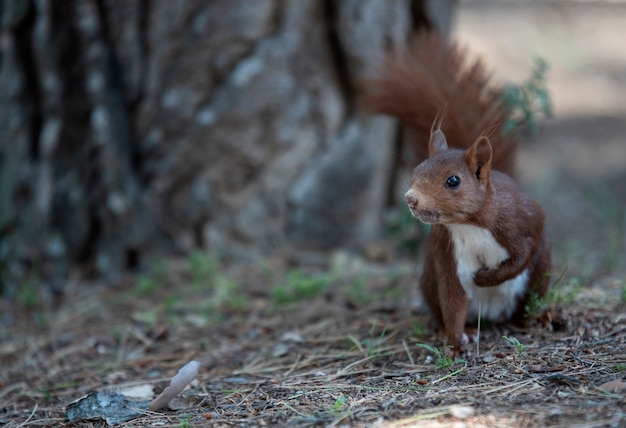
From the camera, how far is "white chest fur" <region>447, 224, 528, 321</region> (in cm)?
229

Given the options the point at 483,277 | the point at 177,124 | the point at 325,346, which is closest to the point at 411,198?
the point at 483,277

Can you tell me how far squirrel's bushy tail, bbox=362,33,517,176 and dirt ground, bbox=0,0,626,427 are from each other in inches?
22.6

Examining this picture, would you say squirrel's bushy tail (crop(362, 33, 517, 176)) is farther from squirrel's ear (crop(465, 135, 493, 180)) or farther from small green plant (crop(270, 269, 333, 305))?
small green plant (crop(270, 269, 333, 305))

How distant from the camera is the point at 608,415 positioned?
1.79 metres

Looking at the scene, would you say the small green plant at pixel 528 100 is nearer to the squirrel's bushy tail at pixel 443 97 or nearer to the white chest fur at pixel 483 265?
the squirrel's bushy tail at pixel 443 97

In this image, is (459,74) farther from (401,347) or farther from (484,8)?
(484,8)

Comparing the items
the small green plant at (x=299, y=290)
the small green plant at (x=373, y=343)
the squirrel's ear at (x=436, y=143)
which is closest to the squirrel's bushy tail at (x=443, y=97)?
the squirrel's ear at (x=436, y=143)

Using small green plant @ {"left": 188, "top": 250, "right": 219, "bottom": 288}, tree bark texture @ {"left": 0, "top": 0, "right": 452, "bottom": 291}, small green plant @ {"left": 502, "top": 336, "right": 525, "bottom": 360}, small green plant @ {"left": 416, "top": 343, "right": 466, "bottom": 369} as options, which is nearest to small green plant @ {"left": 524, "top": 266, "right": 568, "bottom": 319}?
small green plant @ {"left": 502, "top": 336, "right": 525, "bottom": 360}

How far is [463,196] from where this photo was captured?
2219 mm

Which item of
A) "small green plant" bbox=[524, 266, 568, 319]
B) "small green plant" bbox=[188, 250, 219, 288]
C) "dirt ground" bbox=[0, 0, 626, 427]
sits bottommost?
"dirt ground" bbox=[0, 0, 626, 427]

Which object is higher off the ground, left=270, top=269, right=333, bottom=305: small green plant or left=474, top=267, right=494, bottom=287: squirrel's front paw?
left=474, top=267, right=494, bottom=287: squirrel's front paw

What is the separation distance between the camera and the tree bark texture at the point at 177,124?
12.1ft

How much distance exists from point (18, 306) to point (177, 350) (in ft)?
3.91

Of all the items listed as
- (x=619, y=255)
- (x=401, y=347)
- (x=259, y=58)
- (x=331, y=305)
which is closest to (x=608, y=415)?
(x=401, y=347)
